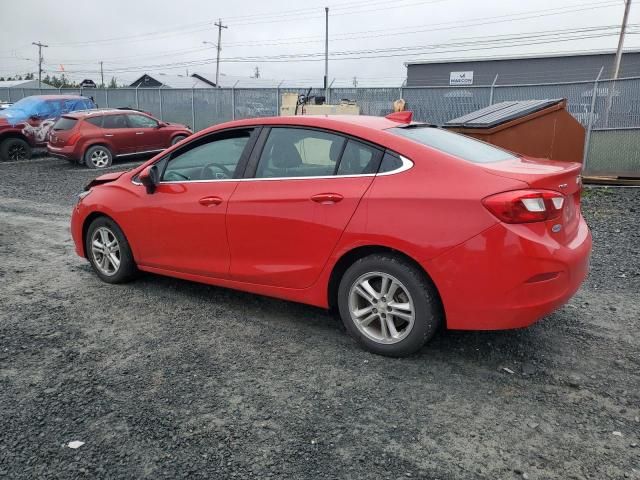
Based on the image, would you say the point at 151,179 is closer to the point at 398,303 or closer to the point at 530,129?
the point at 398,303

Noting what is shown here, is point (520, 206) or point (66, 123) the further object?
point (66, 123)

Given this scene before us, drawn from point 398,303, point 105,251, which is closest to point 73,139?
point 105,251

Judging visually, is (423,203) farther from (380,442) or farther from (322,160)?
(380,442)

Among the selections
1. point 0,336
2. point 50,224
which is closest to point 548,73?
point 50,224

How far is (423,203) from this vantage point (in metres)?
3.20

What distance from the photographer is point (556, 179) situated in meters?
3.23

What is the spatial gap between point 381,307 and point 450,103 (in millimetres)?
12273

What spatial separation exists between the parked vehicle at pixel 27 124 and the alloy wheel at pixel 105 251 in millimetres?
12384

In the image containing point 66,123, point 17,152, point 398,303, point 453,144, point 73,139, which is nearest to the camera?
point 398,303

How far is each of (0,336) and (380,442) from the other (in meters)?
2.83

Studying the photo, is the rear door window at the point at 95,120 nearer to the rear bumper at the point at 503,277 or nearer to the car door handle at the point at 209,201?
the car door handle at the point at 209,201

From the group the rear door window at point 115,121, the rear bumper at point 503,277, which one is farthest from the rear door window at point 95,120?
the rear bumper at point 503,277

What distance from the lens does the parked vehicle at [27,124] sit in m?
15.2

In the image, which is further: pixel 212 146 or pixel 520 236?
pixel 212 146
